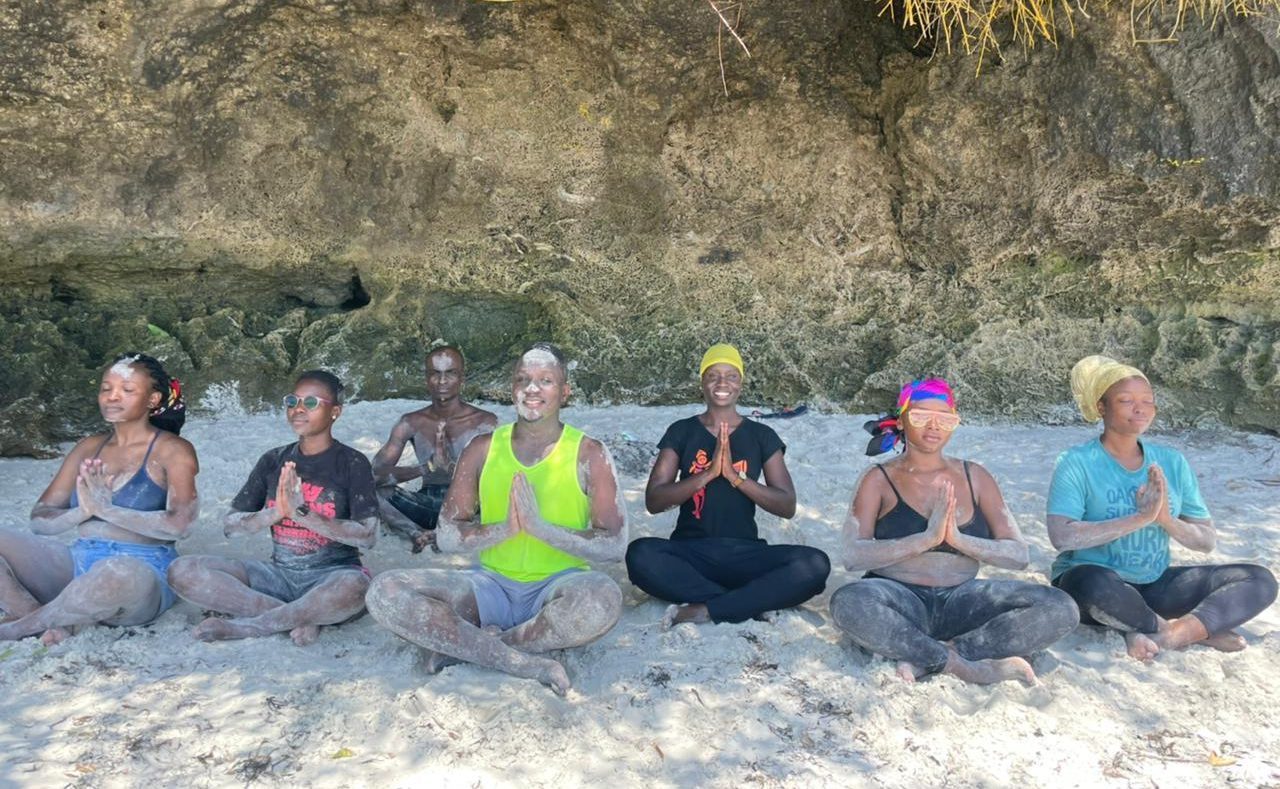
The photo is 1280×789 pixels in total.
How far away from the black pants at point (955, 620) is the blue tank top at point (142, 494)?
232cm

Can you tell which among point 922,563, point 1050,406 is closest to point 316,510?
point 922,563

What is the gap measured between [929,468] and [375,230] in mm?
4562

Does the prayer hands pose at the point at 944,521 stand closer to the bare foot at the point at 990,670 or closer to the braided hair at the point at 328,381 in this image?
the bare foot at the point at 990,670

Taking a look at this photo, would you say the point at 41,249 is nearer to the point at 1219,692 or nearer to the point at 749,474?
the point at 749,474

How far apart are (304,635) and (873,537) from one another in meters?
1.87

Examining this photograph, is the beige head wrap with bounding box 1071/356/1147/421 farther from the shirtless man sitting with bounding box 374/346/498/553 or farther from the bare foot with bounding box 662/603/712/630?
the shirtless man sitting with bounding box 374/346/498/553

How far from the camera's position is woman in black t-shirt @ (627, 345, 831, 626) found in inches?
149

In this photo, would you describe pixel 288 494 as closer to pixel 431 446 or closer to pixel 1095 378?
pixel 431 446

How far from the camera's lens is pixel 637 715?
123 inches

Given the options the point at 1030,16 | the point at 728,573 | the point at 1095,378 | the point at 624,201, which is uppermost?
the point at 1030,16

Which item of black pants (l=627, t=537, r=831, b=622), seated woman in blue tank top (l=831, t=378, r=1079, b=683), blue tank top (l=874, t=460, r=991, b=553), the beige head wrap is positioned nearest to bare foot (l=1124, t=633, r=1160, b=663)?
seated woman in blue tank top (l=831, t=378, r=1079, b=683)

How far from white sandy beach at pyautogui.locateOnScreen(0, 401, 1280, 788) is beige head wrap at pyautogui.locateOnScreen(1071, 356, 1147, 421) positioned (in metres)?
0.78

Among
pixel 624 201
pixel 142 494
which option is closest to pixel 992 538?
pixel 142 494

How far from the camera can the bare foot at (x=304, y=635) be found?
142 inches
